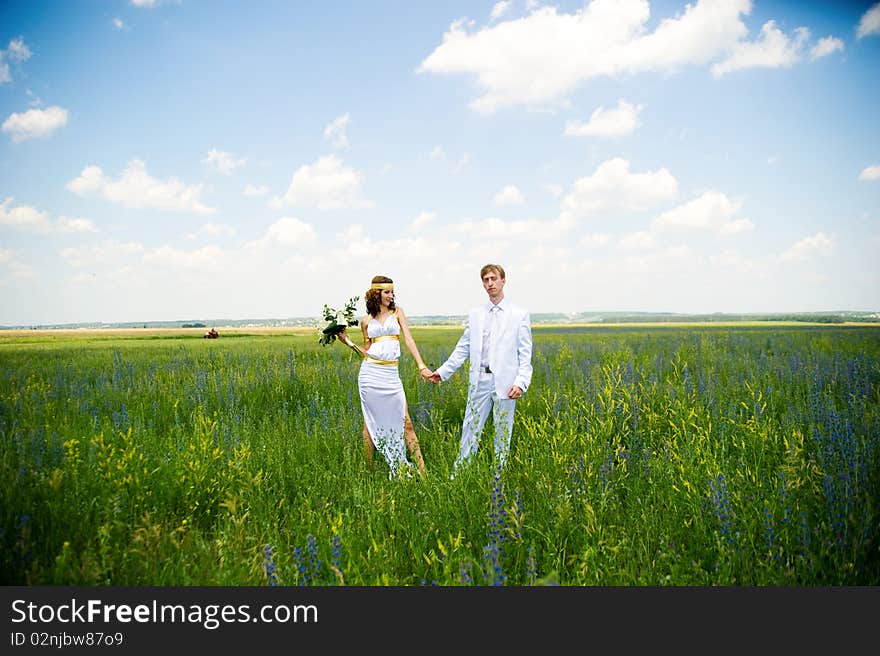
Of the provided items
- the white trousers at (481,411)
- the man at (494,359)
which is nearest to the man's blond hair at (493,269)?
the man at (494,359)

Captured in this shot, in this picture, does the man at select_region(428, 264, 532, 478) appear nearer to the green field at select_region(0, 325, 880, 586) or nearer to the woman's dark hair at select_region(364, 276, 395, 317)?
the green field at select_region(0, 325, 880, 586)

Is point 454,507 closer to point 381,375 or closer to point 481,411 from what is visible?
point 481,411

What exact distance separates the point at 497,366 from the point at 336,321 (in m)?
1.73

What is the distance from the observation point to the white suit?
163 inches

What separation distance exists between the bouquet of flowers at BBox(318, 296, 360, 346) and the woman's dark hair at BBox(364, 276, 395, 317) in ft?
1.08

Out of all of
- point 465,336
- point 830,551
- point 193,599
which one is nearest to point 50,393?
point 465,336

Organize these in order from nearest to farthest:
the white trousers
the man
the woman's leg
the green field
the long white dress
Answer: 1. the green field
2. the white trousers
3. the man
4. the woman's leg
5. the long white dress

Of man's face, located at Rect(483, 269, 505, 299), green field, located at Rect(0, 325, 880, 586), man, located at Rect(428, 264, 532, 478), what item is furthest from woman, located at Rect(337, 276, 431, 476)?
man's face, located at Rect(483, 269, 505, 299)

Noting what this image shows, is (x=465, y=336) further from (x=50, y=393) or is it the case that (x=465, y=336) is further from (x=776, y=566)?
(x=50, y=393)

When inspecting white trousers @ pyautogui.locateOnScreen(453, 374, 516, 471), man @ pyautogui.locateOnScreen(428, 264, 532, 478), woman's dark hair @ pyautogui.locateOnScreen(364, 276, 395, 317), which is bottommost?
white trousers @ pyautogui.locateOnScreen(453, 374, 516, 471)

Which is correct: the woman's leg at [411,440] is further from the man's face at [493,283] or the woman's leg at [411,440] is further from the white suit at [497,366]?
the man's face at [493,283]

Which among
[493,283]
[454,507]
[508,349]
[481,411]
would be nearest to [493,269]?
[493,283]

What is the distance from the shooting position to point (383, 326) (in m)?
4.56

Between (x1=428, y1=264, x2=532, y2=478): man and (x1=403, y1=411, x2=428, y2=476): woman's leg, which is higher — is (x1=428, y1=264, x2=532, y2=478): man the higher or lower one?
the higher one
